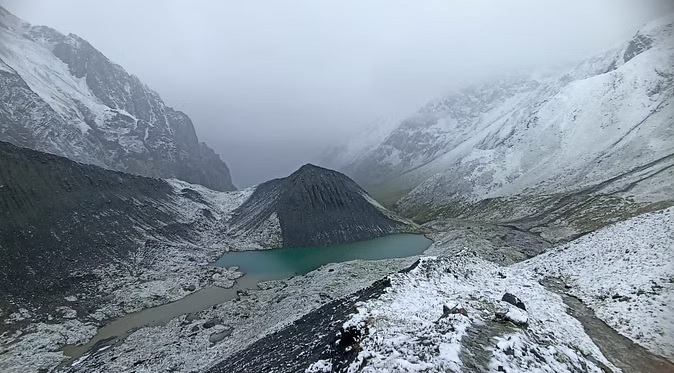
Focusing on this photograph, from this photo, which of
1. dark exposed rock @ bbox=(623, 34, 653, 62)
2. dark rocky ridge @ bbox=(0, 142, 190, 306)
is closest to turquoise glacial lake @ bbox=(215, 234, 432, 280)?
dark rocky ridge @ bbox=(0, 142, 190, 306)

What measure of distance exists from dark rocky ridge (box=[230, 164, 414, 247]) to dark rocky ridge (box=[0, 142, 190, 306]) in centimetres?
2145

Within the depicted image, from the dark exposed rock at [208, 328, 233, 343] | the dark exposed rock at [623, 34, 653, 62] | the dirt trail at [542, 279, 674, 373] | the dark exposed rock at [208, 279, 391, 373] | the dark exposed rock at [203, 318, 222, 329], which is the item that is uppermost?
the dark exposed rock at [623, 34, 653, 62]

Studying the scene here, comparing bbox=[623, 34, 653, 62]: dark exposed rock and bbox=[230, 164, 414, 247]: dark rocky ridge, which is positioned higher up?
bbox=[623, 34, 653, 62]: dark exposed rock

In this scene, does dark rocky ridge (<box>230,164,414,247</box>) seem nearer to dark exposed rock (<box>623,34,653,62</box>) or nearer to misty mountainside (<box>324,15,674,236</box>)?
misty mountainside (<box>324,15,674,236</box>)

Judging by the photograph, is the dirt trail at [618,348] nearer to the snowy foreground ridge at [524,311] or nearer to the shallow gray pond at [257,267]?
the snowy foreground ridge at [524,311]

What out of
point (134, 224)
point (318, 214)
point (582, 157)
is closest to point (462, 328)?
point (134, 224)

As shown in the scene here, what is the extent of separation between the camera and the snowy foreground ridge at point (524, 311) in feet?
48.1

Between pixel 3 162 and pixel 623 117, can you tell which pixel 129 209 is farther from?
pixel 623 117

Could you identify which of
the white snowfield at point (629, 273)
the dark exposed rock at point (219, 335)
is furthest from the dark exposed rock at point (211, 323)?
the white snowfield at point (629, 273)

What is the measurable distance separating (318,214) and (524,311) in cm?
7742

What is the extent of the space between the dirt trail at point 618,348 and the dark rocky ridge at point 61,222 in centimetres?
5381

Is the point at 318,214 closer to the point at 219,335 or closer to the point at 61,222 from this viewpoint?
the point at 61,222

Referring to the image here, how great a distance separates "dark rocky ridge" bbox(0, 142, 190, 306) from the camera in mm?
49906

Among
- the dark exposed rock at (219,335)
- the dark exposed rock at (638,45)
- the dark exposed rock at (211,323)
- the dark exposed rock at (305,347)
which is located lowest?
the dark exposed rock at (219,335)
